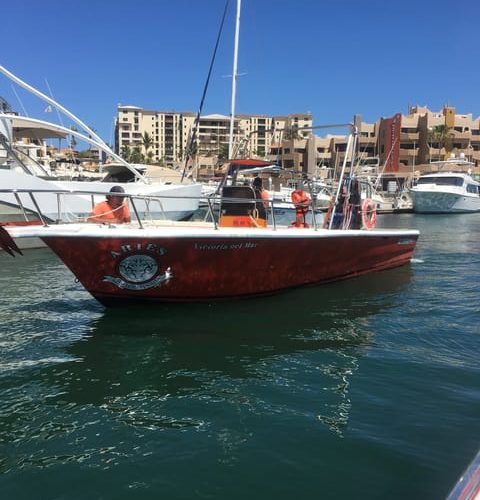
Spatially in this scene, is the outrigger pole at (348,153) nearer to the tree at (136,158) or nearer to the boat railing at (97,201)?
the boat railing at (97,201)

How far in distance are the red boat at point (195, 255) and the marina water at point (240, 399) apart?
394mm

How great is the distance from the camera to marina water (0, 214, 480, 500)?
4004 mm

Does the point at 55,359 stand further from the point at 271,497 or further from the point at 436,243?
the point at 436,243

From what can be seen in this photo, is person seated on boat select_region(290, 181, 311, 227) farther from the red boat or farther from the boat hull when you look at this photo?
the boat hull

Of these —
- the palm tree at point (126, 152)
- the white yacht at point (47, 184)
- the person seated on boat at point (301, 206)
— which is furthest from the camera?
the palm tree at point (126, 152)

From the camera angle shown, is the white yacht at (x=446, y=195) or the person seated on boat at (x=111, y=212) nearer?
the person seated on boat at (x=111, y=212)

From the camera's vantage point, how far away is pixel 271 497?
3.75m

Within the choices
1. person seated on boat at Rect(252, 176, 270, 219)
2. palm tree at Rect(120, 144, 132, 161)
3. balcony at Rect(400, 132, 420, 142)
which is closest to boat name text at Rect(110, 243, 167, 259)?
person seated on boat at Rect(252, 176, 270, 219)

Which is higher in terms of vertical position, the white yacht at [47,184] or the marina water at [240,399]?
the white yacht at [47,184]

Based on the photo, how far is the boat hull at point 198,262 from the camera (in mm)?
7551

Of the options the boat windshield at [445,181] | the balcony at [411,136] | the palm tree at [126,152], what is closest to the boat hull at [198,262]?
the boat windshield at [445,181]

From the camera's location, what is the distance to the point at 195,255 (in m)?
8.01

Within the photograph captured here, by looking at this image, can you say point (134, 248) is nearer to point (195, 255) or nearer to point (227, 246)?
point (195, 255)

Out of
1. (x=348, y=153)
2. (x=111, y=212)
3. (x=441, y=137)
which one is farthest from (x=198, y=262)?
(x=441, y=137)
